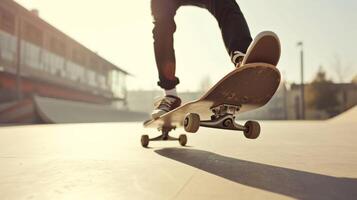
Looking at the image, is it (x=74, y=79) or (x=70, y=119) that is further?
(x=74, y=79)

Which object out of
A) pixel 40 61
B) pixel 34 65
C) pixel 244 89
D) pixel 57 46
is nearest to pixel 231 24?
pixel 244 89

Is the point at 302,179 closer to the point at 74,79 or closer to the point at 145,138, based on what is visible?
the point at 145,138

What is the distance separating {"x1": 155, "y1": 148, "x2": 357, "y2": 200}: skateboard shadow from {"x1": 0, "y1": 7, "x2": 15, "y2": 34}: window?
2152cm

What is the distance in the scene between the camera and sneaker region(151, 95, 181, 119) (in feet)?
9.72

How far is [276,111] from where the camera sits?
5603cm

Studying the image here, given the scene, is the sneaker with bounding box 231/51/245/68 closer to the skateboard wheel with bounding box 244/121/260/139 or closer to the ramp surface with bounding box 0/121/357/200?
the skateboard wheel with bounding box 244/121/260/139

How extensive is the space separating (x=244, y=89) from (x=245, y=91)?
1.1 inches

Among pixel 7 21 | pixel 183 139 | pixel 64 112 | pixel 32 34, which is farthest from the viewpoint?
pixel 32 34

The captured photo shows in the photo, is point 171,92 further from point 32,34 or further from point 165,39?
point 32,34

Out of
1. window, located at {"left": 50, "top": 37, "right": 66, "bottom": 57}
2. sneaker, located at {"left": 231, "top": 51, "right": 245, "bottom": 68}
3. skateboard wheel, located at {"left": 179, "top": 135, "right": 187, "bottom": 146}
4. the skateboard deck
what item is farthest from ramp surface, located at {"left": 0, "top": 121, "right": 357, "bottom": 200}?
window, located at {"left": 50, "top": 37, "right": 66, "bottom": 57}

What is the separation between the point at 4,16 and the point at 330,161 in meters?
22.2

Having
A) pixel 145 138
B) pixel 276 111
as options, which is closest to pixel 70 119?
pixel 145 138

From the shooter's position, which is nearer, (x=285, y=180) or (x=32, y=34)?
(x=285, y=180)

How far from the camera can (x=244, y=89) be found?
7.99 feet
